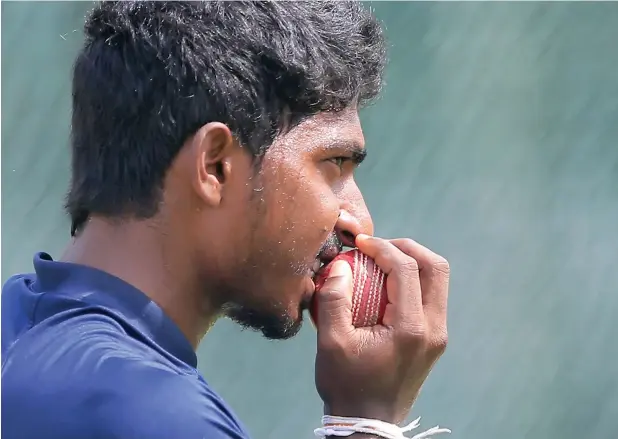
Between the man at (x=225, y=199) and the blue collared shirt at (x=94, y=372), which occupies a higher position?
the man at (x=225, y=199)

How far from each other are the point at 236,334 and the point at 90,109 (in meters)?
2.00

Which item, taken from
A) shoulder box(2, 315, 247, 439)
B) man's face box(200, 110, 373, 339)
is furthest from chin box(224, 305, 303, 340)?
shoulder box(2, 315, 247, 439)

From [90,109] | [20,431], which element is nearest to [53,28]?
[90,109]

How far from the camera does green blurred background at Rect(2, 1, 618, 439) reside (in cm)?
326

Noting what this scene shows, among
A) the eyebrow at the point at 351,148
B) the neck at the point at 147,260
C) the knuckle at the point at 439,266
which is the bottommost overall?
the neck at the point at 147,260

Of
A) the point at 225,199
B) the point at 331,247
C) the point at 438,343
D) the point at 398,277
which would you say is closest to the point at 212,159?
the point at 225,199

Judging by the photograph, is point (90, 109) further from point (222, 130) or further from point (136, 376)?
point (136, 376)

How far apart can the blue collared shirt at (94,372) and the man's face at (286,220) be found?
190mm

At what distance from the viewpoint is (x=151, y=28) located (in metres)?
1.63

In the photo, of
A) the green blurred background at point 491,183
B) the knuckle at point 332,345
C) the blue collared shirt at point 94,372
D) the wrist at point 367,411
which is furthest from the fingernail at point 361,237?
the green blurred background at point 491,183

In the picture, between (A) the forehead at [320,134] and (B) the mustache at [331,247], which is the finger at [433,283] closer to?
(B) the mustache at [331,247]

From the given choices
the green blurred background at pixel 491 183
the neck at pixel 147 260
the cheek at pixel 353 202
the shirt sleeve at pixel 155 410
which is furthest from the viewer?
the green blurred background at pixel 491 183

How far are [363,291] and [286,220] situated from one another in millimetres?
239

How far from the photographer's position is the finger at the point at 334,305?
168 centimetres
